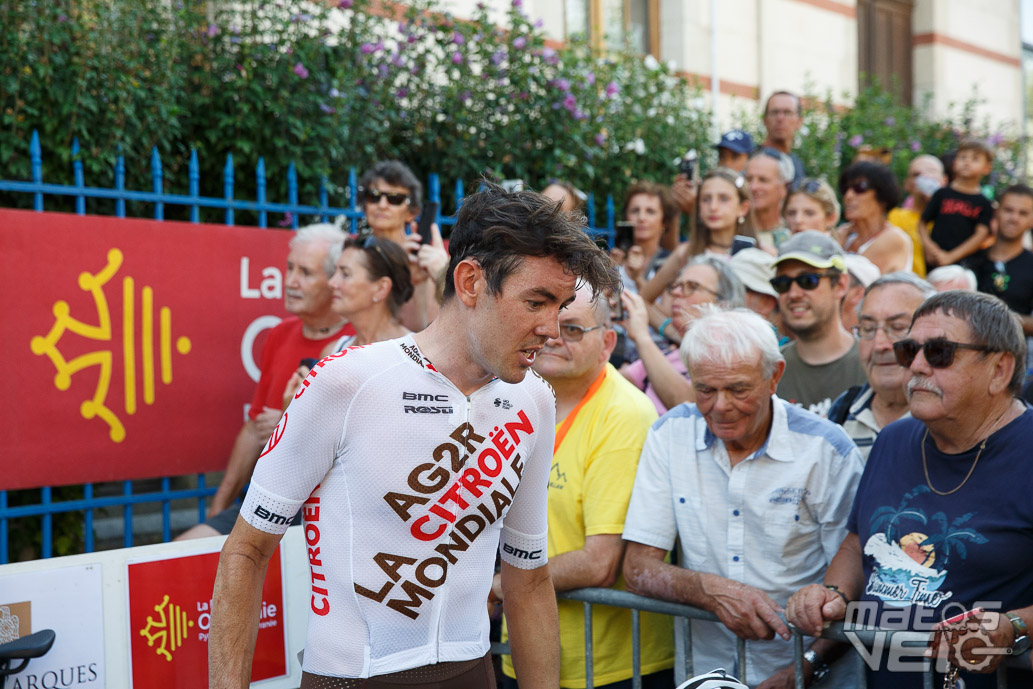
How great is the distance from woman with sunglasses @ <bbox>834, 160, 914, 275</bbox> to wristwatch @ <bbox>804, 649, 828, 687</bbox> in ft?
11.1

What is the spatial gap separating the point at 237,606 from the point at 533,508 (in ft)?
2.47

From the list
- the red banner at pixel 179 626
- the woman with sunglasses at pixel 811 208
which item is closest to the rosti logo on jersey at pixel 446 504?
the red banner at pixel 179 626

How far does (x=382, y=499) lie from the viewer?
2221 millimetres

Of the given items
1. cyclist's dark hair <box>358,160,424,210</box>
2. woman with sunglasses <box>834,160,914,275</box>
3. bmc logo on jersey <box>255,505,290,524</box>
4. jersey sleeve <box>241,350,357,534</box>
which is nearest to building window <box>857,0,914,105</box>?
woman with sunglasses <box>834,160,914,275</box>

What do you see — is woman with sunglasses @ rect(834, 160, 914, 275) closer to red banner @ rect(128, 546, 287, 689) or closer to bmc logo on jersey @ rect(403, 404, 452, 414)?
red banner @ rect(128, 546, 287, 689)

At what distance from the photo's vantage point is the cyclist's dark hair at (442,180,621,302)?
7.27ft

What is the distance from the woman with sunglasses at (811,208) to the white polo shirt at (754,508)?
9.55ft

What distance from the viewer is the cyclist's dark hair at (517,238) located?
7.27 ft

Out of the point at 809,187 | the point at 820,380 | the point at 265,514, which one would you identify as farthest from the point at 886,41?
the point at 265,514

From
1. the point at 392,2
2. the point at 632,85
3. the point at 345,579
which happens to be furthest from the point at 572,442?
the point at 632,85

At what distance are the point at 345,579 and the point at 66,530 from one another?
11.8 feet

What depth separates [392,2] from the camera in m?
6.83

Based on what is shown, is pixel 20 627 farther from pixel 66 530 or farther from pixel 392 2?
pixel 392 2

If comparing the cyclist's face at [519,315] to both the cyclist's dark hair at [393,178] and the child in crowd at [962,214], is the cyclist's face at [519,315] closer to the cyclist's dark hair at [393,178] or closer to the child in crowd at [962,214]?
the cyclist's dark hair at [393,178]
